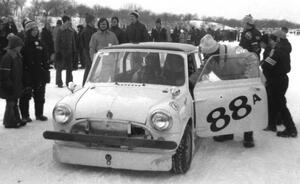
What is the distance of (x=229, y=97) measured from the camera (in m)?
6.62

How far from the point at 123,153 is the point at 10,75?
10.7 ft

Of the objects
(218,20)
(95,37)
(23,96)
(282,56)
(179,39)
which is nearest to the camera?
(282,56)

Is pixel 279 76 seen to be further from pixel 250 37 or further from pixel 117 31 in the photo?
pixel 117 31

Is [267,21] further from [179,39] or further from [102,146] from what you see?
[102,146]

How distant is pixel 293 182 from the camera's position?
5754mm

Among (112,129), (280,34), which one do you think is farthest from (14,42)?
(280,34)

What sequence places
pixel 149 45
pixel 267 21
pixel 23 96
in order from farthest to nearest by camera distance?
pixel 267 21, pixel 23 96, pixel 149 45

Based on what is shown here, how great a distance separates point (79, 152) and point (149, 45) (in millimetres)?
2180

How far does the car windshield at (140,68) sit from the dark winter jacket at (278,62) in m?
1.88

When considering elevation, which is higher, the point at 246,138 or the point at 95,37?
the point at 95,37

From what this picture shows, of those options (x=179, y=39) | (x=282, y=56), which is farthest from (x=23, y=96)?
(x=179, y=39)

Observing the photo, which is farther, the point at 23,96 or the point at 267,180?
the point at 23,96

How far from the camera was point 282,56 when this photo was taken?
25.2 feet

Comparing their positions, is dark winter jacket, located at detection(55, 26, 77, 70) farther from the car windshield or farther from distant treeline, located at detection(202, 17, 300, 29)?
distant treeline, located at detection(202, 17, 300, 29)
